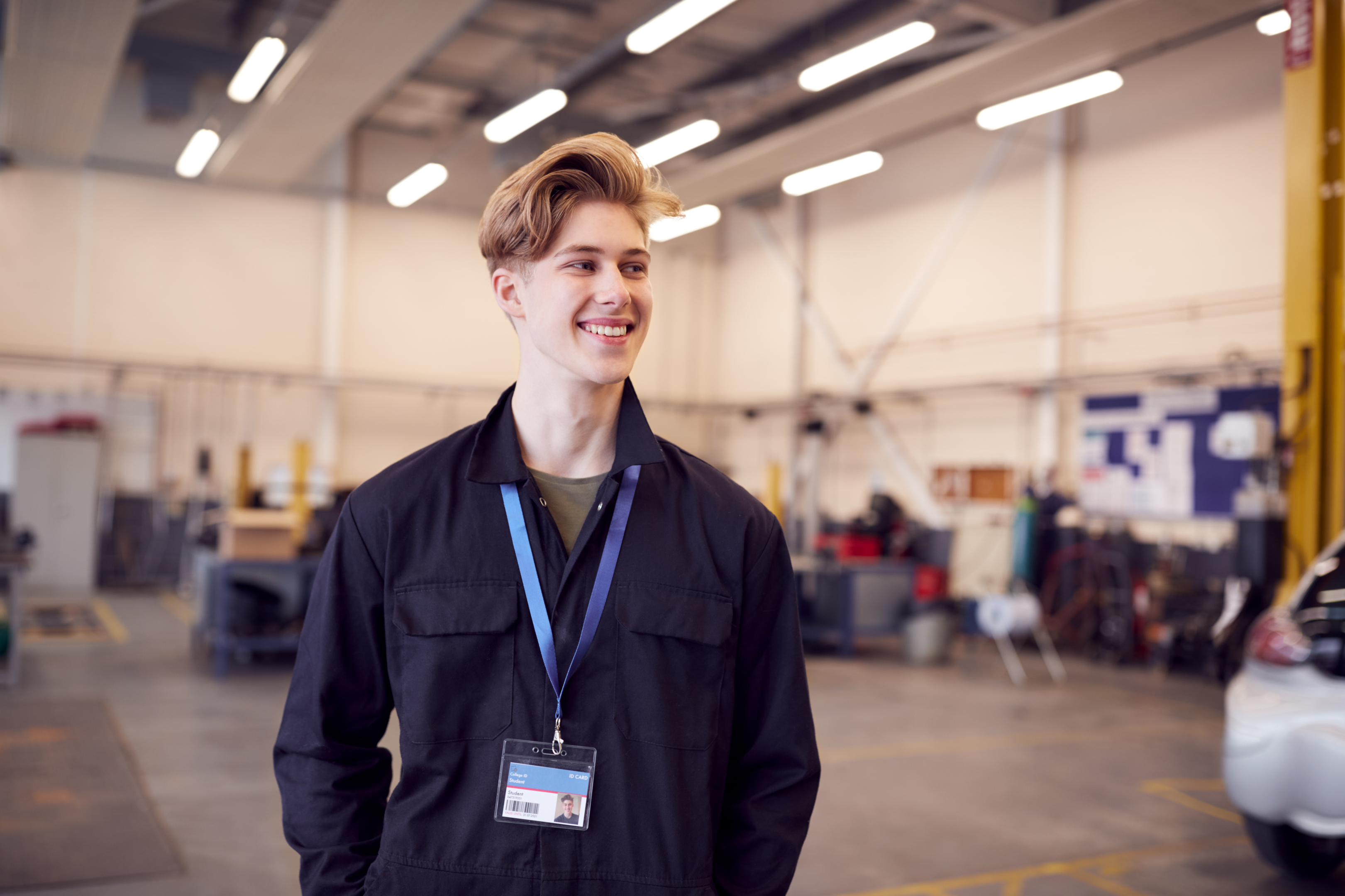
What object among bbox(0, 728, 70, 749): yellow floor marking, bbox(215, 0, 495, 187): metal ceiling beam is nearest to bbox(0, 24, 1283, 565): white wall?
bbox(215, 0, 495, 187): metal ceiling beam

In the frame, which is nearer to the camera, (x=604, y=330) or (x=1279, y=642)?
(x=604, y=330)

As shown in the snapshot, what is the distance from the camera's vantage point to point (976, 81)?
9781 millimetres

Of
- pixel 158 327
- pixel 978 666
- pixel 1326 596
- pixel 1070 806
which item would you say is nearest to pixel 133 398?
pixel 158 327

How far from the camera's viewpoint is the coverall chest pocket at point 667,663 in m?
1.46

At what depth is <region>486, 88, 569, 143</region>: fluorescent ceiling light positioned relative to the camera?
9672 millimetres

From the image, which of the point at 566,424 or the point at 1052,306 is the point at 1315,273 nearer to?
the point at 566,424

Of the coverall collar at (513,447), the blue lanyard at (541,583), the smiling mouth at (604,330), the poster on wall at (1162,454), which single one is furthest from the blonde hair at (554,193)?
the poster on wall at (1162,454)

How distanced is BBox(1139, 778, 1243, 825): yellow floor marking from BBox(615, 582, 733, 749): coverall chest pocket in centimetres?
478

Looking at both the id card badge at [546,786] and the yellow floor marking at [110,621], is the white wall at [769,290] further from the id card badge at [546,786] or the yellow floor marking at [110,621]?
the id card badge at [546,786]

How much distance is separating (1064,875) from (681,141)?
7978 mm

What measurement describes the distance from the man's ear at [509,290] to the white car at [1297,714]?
343cm

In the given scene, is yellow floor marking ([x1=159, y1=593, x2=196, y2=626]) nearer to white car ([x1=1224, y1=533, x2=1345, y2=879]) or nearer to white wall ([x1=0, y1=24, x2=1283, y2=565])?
white wall ([x1=0, y1=24, x2=1283, y2=565])

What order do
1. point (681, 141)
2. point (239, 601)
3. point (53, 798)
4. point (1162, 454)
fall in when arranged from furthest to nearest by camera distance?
point (1162, 454) < point (681, 141) < point (239, 601) < point (53, 798)

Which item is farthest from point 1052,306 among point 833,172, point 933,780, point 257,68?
point 257,68
